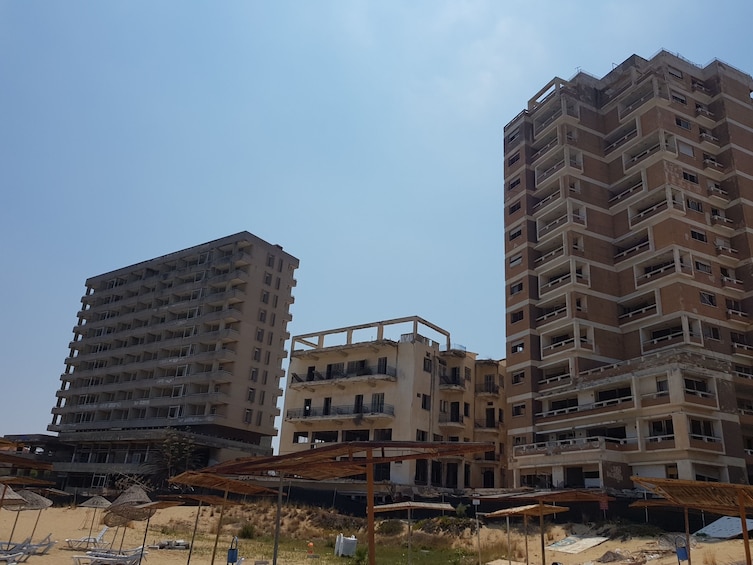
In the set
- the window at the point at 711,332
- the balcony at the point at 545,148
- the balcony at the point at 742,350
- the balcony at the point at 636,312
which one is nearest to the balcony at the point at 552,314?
the balcony at the point at 636,312

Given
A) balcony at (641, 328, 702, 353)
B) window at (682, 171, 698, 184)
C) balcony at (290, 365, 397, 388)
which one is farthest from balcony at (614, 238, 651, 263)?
balcony at (290, 365, 397, 388)

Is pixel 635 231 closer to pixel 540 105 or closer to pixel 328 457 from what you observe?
pixel 540 105

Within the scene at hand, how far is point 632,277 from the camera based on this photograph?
52000mm

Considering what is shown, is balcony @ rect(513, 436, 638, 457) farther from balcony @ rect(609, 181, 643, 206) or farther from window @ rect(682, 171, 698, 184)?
window @ rect(682, 171, 698, 184)

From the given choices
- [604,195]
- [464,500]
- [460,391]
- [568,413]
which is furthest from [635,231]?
[464,500]

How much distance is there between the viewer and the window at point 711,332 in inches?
1816

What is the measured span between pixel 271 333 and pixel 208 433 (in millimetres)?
14911

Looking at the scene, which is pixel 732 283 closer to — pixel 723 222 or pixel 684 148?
pixel 723 222

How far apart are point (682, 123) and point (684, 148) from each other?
2.98 metres

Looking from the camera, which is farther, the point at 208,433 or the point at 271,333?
the point at 271,333

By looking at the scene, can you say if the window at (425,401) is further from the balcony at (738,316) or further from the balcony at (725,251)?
the balcony at (725,251)

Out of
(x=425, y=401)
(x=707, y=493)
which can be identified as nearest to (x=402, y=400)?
(x=425, y=401)

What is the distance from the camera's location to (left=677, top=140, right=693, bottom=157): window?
53.2 metres

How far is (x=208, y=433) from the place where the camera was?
2623 inches
